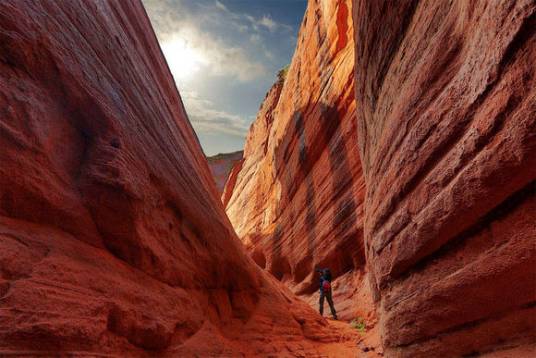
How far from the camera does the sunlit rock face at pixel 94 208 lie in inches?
142

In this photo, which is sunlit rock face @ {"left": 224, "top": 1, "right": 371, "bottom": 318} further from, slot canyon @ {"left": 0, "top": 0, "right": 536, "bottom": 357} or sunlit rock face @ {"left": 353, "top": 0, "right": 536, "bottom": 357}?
sunlit rock face @ {"left": 353, "top": 0, "right": 536, "bottom": 357}

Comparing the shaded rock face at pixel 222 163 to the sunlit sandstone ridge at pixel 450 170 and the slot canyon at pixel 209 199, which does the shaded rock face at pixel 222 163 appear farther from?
the sunlit sandstone ridge at pixel 450 170

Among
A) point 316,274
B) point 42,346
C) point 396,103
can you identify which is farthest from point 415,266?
point 316,274

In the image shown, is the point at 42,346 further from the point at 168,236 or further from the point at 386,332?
the point at 386,332

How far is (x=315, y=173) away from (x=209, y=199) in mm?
10668

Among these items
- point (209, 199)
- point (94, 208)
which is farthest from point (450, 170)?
point (209, 199)

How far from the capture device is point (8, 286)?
3.23 metres

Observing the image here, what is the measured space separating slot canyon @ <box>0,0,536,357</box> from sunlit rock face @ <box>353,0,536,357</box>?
2cm

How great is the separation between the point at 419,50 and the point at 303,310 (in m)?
8.22

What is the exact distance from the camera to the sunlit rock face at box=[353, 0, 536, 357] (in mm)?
3045

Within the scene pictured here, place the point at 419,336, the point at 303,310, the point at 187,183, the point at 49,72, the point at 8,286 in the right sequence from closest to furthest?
the point at 8,286 → the point at 49,72 → the point at 419,336 → the point at 187,183 → the point at 303,310

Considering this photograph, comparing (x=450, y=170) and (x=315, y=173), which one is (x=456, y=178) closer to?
(x=450, y=170)

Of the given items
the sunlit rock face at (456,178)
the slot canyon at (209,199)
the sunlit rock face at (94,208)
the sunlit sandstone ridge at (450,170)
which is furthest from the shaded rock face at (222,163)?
the sunlit rock face at (456,178)

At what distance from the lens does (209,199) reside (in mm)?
8680
